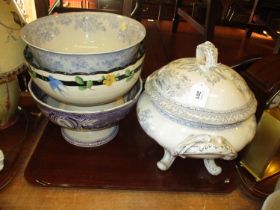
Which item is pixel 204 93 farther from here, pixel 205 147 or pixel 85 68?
pixel 85 68

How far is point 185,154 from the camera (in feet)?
1.37

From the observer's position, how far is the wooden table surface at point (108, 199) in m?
0.44

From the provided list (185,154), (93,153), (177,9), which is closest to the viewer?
(185,154)

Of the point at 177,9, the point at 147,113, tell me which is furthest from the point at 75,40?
the point at 177,9

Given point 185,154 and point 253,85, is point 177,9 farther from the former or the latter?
point 185,154

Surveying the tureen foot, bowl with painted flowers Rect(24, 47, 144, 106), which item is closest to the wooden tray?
the tureen foot

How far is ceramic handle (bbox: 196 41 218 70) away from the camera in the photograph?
42 centimetres

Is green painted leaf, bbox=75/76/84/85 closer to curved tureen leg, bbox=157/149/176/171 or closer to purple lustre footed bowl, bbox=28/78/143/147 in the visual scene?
purple lustre footed bowl, bbox=28/78/143/147

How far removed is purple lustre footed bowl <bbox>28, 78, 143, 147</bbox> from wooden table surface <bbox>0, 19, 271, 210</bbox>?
0.11 m

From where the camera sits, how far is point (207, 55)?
428 millimetres

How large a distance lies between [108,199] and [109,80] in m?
0.20

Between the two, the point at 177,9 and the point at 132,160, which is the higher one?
the point at 177,9

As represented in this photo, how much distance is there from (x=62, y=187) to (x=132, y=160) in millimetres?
139

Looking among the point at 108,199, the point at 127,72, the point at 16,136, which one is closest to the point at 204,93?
the point at 127,72
